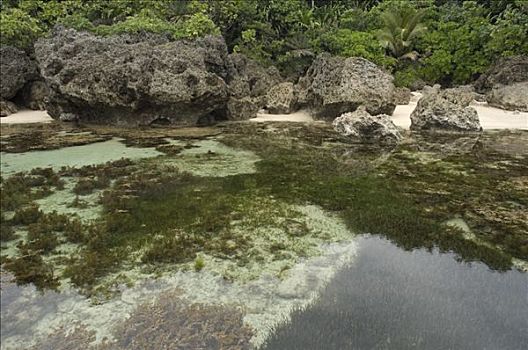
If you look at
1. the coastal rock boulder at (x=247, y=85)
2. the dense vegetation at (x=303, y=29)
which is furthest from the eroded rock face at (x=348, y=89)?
the dense vegetation at (x=303, y=29)

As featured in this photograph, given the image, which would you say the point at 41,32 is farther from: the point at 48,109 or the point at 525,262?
the point at 525,262

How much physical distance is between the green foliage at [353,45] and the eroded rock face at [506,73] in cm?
596

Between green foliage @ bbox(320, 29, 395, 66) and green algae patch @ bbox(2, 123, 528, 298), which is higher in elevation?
green foliage @ bbox(320, 29, 395, 66)

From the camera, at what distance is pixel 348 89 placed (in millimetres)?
19031

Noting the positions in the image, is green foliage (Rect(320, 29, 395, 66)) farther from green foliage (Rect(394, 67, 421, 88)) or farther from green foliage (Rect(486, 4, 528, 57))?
green foliage (Rect(486, 4, 528, 57))

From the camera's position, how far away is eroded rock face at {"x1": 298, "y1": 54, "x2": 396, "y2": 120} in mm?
18938

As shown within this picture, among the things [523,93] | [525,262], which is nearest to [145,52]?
[525,262]

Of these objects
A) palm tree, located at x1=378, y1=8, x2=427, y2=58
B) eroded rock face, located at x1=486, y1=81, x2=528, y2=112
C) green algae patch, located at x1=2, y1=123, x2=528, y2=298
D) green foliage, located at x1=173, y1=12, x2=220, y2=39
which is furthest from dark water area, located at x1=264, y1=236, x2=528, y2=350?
palm tree, located at x1=378, y1=8, x2=427, y2=58

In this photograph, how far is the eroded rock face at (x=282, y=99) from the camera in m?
21.6

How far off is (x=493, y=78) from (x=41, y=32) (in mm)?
→ 26681

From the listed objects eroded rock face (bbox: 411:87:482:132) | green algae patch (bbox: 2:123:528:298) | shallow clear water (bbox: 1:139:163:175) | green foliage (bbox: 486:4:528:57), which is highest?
green foliage (bbox: 486:4:528:57)

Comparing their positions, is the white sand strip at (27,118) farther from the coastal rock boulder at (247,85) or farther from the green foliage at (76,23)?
the coastal rock boulder at (247,85)

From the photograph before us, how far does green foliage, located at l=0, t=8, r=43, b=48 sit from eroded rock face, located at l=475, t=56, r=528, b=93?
26.6 metres

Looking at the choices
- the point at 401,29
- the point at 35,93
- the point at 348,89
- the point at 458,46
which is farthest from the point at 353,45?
the point at 35,93
